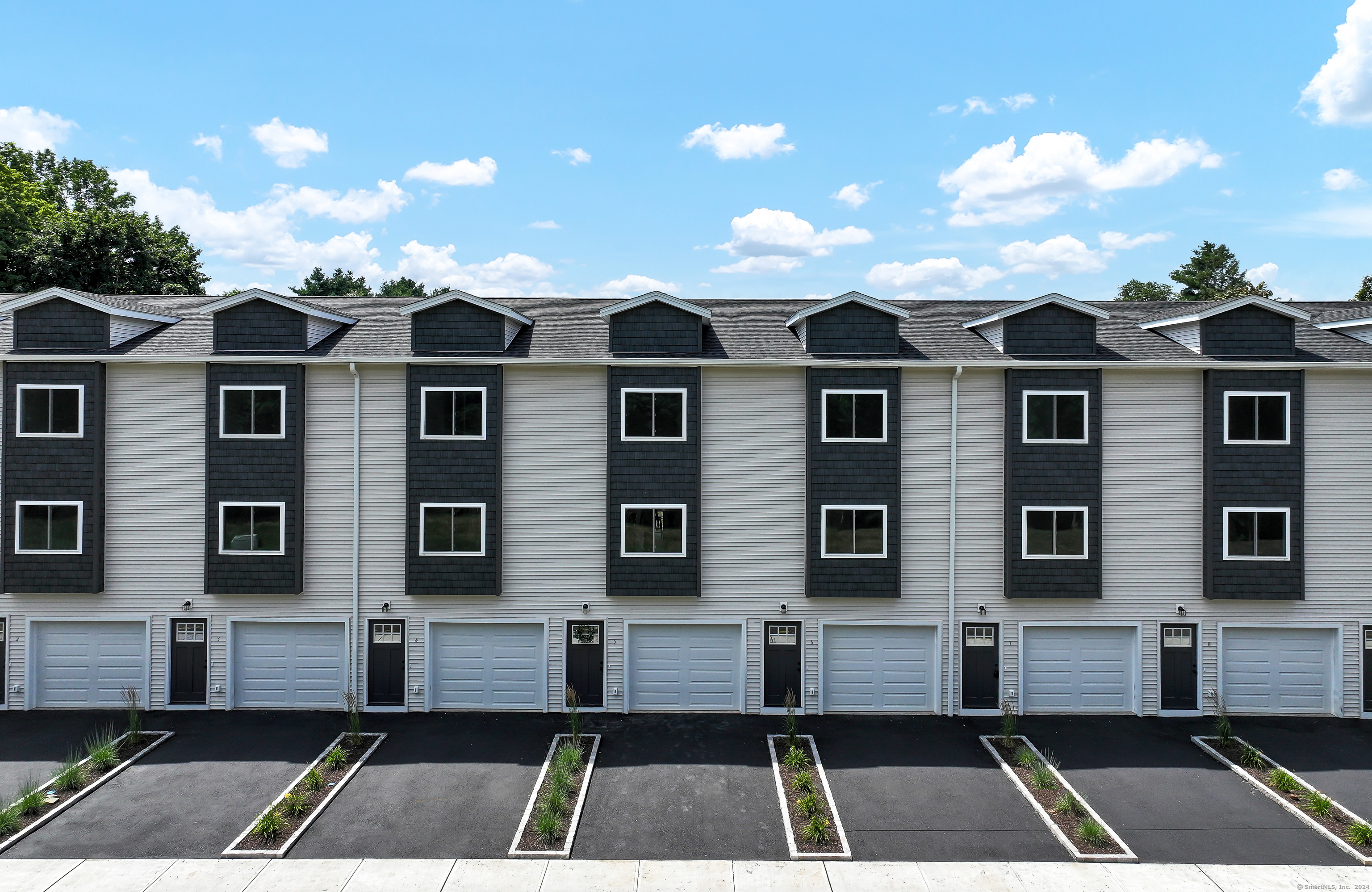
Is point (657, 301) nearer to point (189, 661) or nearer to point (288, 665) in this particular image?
point (288, 665)

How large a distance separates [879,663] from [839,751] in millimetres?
2734

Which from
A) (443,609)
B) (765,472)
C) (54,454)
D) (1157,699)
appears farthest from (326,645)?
(1157,699)

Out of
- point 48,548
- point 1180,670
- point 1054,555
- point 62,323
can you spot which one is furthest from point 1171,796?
point 62,323

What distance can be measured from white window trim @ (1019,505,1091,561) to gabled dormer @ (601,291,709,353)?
8.05 meters

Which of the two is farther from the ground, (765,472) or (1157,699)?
(765,472)

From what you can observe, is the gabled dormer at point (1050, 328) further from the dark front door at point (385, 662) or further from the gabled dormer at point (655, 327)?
the dark front door at point (385, 662)

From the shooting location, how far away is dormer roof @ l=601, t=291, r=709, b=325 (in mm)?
16500

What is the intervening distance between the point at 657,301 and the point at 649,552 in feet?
18.3

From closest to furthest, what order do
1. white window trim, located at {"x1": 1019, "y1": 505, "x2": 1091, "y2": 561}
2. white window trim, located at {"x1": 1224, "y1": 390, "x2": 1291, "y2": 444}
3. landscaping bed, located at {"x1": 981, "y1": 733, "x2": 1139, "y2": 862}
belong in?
landscaping bed, located at {"x1": 981, "y1": 733, "x2": 1139, "y2": 862}
white window trim, located at {"x1": 1224, "y1": 390, "x2": 1291, "y2": 444}
white window trim, located at {"x1": 1019, "y1": 505, "x2": 1091, "y2": 561}

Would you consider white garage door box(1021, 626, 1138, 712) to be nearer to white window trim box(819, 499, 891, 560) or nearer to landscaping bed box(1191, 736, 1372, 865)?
landscaping bed box(1191, 736, 1372, 865)

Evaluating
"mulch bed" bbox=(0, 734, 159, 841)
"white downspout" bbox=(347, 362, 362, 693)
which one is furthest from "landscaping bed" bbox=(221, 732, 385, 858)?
"mulch bed" bbox=(0, 734, 159, 841)

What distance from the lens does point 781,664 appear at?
16594 mm

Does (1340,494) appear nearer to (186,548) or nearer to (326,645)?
(326,645)

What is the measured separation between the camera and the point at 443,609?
16578 mm
